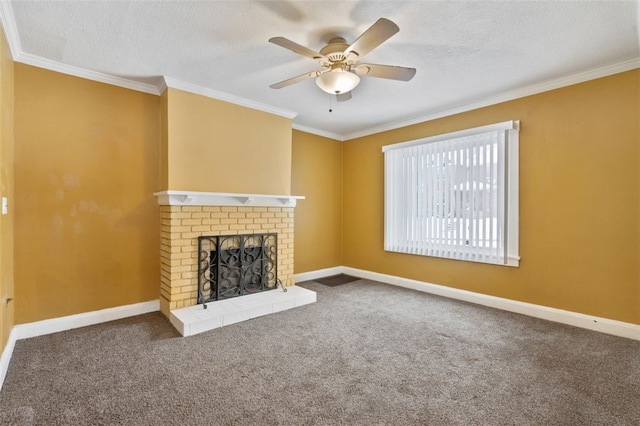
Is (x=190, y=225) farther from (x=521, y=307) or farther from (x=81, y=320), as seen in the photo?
(x=521, y=307)

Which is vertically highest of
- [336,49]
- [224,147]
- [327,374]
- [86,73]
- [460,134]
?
[86,73]

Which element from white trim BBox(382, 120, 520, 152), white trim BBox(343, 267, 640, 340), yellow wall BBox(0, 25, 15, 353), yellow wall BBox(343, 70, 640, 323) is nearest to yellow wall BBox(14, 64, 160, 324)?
yellow wall BBox(0, 25, 15, 353)

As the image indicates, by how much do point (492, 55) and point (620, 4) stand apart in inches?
31.6

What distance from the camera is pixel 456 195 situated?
12.6ft

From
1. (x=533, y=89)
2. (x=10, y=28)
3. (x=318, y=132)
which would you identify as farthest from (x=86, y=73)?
(x=533, y=89)

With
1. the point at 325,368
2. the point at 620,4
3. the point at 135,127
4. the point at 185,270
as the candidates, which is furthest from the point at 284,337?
the point at 620,4

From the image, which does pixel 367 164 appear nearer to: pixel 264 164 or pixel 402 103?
pixel 402 103

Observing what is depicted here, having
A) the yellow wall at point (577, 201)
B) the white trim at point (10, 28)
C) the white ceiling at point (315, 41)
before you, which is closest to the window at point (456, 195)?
the yellow wall at point (577, 201)

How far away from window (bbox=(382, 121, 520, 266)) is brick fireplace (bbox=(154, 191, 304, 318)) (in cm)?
195

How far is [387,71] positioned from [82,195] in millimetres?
3091

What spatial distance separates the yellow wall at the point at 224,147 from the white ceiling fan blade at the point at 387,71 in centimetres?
184

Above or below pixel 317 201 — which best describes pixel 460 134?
above

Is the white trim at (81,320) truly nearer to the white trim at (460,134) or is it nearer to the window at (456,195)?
the window at (456,195)

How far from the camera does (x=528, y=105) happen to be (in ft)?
10.9
